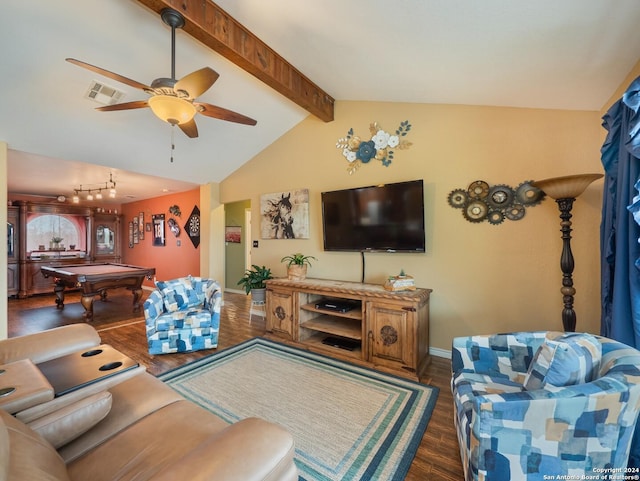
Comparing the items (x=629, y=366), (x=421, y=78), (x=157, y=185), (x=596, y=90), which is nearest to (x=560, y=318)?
(x=629, y=366)

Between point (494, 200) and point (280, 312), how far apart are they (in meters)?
2.63

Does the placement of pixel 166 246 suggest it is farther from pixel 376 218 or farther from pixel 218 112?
pixel 376 218

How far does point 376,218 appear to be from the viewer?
3.05 meters

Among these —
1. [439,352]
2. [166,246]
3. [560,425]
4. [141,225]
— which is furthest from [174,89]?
[141,225]

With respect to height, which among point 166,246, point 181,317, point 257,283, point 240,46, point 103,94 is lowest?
point 181,317

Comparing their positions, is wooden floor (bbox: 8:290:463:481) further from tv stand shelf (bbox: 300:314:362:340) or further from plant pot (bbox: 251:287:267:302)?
tv stand shelf (bbox: 300:314:362:340)

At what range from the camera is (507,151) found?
99.9 inches

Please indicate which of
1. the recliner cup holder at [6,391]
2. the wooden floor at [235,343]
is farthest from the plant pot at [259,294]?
the recliner cup holder at [6,391]

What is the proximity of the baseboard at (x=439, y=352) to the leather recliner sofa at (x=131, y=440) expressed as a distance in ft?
7.91

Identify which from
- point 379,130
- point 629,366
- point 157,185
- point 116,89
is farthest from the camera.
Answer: point 157,185

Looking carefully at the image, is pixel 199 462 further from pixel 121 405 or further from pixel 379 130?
pixel 379 130

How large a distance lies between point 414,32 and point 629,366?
222 cm

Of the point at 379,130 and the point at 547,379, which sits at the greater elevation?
the point at 379,130

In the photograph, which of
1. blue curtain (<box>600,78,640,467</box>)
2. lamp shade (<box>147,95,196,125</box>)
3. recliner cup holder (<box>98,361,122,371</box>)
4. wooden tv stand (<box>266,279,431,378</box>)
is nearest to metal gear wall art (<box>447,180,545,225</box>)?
blue curtain (<box>600,78,640,467</box>)
